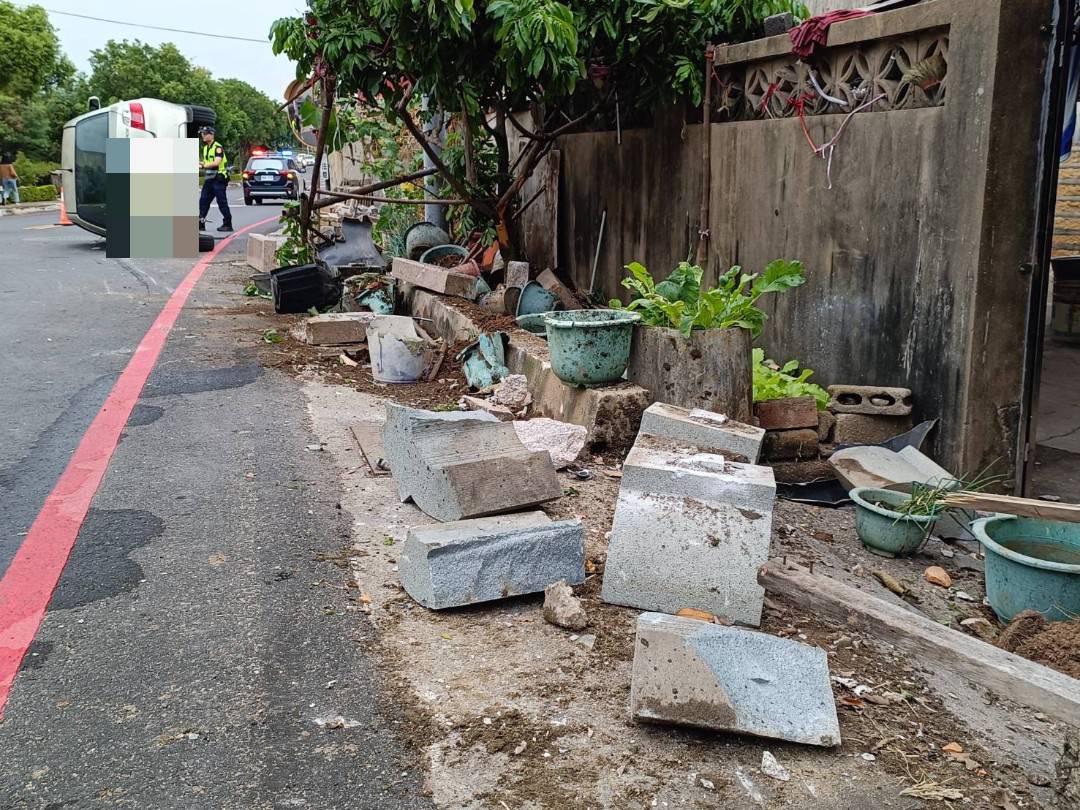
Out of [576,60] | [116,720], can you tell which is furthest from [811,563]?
[576,60]

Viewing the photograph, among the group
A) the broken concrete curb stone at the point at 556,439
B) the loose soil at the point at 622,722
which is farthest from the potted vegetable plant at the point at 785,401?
the loose soil at the point at 622,722

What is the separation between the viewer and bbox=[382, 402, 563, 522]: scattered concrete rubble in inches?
176

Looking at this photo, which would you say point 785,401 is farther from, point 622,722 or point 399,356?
point 399,356

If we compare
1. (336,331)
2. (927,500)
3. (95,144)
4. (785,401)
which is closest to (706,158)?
(785,401)

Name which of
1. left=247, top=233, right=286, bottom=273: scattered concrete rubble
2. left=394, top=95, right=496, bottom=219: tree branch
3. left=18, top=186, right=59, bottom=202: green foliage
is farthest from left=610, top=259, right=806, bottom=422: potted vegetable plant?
left=18, top=186, right=59, bottom=202: green foliage

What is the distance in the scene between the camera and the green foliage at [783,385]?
577cm

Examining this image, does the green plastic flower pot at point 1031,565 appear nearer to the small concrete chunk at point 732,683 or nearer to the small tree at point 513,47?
the small concrete chunk at point 732,683

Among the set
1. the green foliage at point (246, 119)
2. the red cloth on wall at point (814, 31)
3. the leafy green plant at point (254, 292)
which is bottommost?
the leafy green plant at point (254, 292)

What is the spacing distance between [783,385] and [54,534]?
13.1 feet

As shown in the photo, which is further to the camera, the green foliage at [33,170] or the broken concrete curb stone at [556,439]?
the green foliage at [33,170]

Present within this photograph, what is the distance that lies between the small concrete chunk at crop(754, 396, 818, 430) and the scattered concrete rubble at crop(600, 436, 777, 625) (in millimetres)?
1721

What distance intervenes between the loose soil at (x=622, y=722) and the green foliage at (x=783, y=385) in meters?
1.51

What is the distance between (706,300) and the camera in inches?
216

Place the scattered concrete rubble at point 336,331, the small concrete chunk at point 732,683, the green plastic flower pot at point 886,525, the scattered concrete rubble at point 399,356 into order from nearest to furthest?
the small concrete chunk at point 732,683 → the green plastic flower pot at point 886,525 → the scattered concrete rubble at point 399,356 → the scattered concrete rubble at point 336,331
